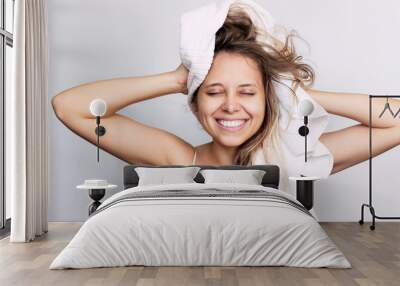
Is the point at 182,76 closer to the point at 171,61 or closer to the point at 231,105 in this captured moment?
the point at 171,61

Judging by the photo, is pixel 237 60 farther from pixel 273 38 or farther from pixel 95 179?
pixel 95 179

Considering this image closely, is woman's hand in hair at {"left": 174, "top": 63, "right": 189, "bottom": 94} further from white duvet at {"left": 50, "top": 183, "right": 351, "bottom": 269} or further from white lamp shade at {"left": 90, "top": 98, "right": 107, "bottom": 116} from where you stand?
white duvet at {"left": 50, "top": 183, "right": 351, "bottom": 269}

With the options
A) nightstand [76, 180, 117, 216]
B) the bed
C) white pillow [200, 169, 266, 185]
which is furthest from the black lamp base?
the bed

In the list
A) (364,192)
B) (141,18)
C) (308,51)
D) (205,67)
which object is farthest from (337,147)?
(141,18)

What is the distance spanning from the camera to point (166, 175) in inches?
275

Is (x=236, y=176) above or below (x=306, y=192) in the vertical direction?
above

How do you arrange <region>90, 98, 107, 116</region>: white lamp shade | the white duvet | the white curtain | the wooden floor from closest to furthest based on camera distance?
the wooden floor → the white duvet → the white curtain → <region>90, 98, 107, 116</region>: white lamp shade

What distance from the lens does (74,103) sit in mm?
7852

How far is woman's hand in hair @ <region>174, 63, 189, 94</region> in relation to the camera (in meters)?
7.78

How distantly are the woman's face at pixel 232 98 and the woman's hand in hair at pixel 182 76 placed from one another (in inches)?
8.6

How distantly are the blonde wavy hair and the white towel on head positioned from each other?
0.05 m

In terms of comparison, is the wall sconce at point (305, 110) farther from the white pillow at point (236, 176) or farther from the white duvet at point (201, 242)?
the white duvet at point (201, 242)

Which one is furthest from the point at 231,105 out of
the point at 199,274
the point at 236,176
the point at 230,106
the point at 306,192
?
the point at 199,274

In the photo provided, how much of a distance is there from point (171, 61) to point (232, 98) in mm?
923
